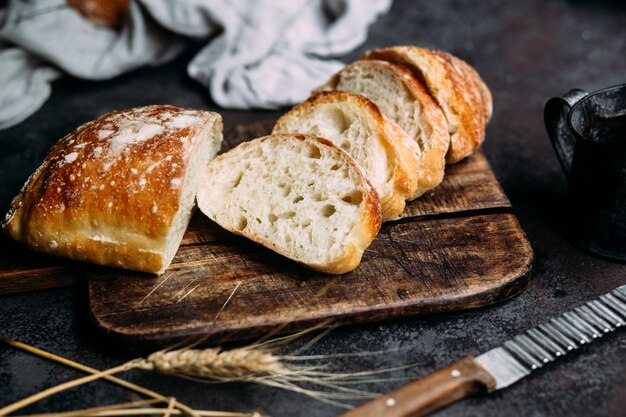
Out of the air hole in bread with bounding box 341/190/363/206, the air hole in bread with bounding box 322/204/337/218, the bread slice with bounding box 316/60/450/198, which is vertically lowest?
the air hole in bread with bounding box 322/204/337/218

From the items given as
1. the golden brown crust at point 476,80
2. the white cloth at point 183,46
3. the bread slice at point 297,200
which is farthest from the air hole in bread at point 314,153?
the white cloth at point 183,46

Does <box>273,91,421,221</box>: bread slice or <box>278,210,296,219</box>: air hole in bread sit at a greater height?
<box>273,91,421,221</box>: bread slice

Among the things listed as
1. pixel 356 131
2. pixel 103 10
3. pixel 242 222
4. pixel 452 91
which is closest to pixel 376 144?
pixel 356 131

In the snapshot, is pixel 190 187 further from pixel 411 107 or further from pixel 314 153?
pixel 411 107

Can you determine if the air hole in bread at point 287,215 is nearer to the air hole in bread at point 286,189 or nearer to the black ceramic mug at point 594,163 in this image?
the air hole in bread at point 286,189

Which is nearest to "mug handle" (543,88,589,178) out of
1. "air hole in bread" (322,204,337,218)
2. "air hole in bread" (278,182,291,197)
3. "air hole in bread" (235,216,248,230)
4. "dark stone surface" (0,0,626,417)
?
"dark stone surface" (0,0,626,417)

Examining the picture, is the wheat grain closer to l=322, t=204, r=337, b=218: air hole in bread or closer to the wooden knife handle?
the wooden knife handle
